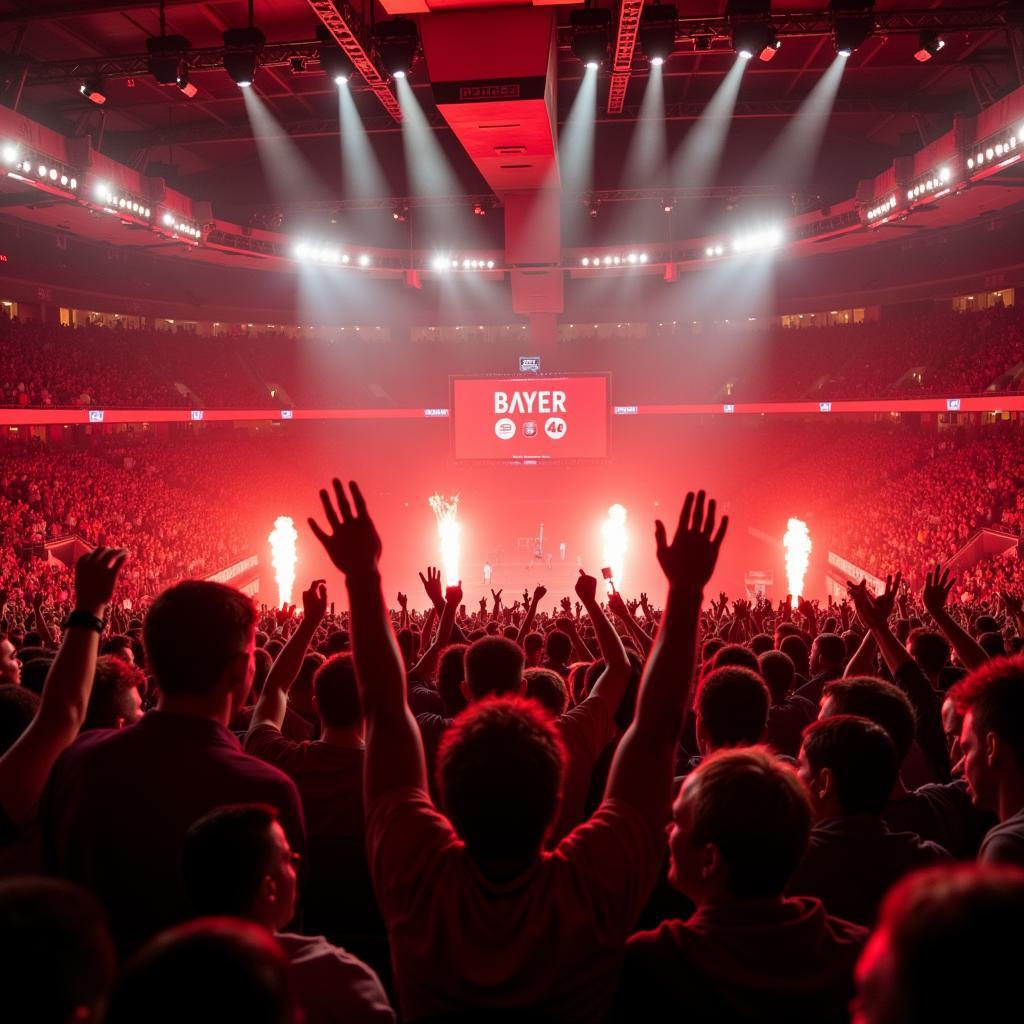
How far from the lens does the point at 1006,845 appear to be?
2752 millimetres

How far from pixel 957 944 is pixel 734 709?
9.20 ft

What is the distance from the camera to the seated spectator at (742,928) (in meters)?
1.93

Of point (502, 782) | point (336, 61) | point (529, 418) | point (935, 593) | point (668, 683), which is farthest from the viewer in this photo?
point (529, 418)

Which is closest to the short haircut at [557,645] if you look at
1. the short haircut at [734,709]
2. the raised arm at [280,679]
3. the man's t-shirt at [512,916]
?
the short haircut at [734,709]

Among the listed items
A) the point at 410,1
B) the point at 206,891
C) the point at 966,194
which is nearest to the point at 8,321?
the point at 410,1

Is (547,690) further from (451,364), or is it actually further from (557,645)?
(451,364)

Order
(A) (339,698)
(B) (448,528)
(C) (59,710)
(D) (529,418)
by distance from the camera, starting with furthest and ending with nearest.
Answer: (B) (448,528) → (D) (529,418) → (A) (339,698) → (C) (59,710)

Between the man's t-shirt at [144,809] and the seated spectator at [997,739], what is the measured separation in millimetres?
2404

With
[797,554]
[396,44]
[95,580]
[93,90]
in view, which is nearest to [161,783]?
[95,580]

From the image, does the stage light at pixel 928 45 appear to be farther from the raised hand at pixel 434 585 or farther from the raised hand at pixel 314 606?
the raised hand at pixel 314 606

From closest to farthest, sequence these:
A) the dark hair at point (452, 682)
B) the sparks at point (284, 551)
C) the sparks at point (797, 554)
Answer: the dark hair at point (452, 682) → the sparks at point (797, 554) → the sparks at point (284, 551)

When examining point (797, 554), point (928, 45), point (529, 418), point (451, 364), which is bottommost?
point (797, 554)

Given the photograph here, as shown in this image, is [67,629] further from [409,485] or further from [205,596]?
[409,485]

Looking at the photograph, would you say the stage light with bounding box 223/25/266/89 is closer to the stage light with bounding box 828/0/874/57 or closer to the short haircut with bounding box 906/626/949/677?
the stage light with bounding box 828/0/874/57
